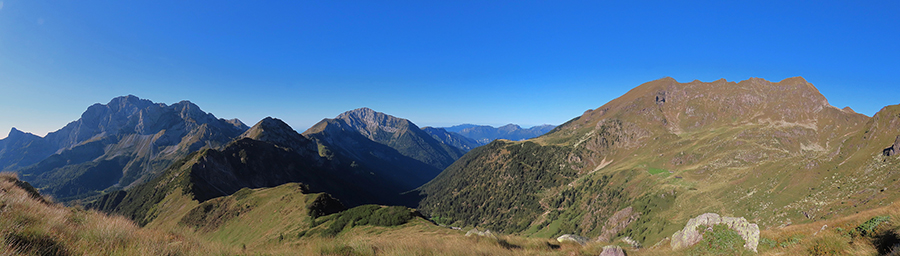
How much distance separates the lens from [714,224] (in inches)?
561

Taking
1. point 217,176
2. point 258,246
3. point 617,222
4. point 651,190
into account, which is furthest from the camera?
point 651,190

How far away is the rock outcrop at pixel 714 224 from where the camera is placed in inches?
491

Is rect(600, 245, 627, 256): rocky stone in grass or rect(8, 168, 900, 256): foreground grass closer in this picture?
rect(8, 168, 900, 256): foreground grass

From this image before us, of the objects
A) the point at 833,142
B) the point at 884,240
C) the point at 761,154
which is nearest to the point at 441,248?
the point at 884,240

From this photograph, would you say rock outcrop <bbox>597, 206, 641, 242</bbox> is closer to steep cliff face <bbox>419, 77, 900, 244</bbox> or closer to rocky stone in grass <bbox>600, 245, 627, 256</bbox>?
steep cliff face <bbox>419, 77, 900, 244</bbox>

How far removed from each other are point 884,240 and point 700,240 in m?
5.49

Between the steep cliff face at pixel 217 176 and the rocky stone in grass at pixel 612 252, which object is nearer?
the rocky stone in grass at pixel 612 252

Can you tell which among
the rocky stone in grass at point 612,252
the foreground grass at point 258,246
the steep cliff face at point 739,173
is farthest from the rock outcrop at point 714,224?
the steep cliff face at point 739,173

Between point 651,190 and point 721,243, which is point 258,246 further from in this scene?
point 651,190

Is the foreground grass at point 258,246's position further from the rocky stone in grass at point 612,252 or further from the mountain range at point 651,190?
the rocky stone in grass at point 612,252

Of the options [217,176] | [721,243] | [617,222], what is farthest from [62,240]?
[217,176]

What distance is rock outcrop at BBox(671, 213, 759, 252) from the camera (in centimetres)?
1246

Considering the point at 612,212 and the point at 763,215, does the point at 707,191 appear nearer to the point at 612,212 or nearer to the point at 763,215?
the point at 763,215

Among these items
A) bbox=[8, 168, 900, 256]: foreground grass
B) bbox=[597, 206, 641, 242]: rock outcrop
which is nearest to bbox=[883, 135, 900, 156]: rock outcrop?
bbox=[597, 206, 641, 242]: rock outcrop
